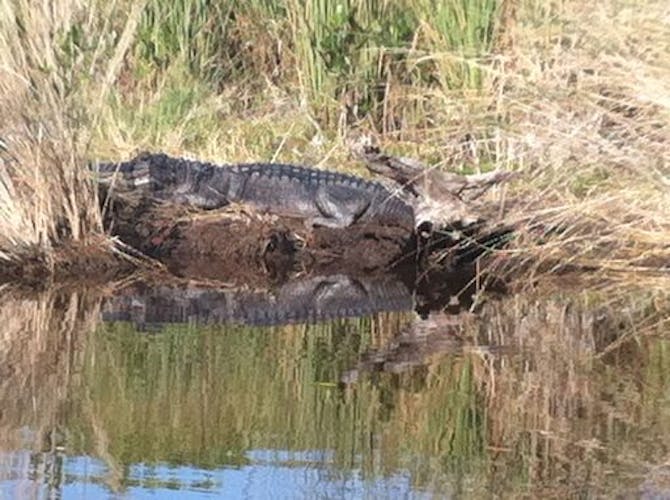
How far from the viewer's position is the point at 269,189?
25.5 ft

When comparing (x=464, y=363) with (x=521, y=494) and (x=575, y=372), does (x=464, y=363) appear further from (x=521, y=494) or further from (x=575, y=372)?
(x=521, y=494)

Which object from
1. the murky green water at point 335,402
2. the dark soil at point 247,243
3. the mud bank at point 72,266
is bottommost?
the murky green water at point 335,402

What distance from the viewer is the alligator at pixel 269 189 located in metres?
7.52

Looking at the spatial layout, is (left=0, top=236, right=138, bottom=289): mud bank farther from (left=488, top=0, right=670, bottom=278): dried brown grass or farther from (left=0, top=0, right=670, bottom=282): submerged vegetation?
(left=488, top=0, right=670, bottom=278): dried brown grass

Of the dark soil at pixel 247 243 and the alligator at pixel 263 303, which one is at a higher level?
the dark soil at pixel 247 243

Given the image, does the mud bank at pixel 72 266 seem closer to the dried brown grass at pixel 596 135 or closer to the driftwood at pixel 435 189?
the driftwood at pixel 435 189

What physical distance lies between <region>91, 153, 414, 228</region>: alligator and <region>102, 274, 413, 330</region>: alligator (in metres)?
0.75

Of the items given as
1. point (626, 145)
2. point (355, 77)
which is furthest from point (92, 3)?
point (355, 77)

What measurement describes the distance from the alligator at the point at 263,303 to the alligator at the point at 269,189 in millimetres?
748

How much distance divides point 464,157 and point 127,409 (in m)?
3.96

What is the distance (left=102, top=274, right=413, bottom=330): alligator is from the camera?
5.90m

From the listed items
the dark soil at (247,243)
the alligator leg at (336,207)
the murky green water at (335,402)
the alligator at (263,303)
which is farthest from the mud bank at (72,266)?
the alligator leg at (336,207)

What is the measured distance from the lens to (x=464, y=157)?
315 inches

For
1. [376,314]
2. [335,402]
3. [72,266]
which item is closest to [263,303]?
[376,314]
